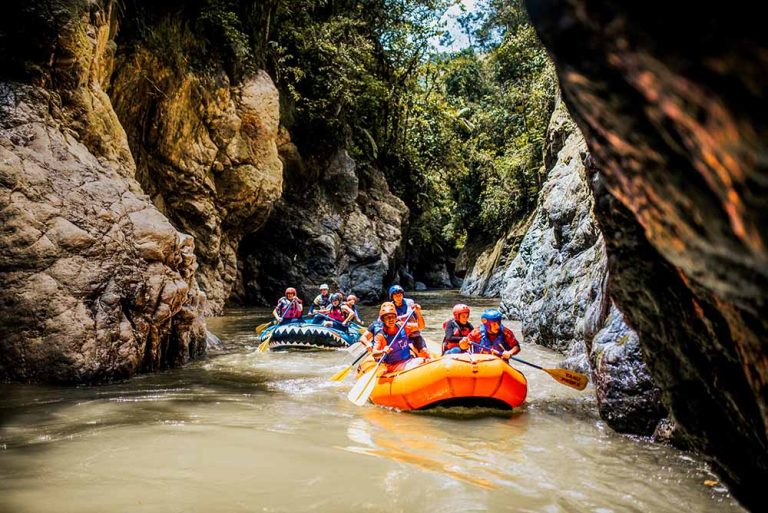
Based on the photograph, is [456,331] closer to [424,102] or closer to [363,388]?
[363,388]

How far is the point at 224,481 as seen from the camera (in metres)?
3.96

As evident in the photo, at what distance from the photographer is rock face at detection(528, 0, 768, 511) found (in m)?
1.29

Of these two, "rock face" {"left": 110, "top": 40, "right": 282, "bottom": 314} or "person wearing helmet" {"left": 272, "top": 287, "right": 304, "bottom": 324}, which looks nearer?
"person wearing helmet" {"left": 272, "top": 287, "right": 304, "bottom": 324}

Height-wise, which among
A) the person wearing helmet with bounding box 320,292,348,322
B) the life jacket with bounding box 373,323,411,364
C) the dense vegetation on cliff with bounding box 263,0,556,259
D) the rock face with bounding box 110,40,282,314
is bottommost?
the life jacket with bounding box 373,323,411,364

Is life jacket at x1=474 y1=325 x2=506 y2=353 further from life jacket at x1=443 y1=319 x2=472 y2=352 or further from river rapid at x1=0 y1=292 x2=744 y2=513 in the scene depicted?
river rapid at x1=0 y1=292 x2=744 y2=513

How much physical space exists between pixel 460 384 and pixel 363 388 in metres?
1.07

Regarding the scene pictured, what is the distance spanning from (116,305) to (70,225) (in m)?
1.09

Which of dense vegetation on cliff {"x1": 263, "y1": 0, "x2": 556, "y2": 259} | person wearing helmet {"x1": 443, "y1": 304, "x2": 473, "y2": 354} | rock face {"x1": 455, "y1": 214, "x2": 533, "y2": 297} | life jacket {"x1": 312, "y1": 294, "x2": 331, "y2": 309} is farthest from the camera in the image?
rock face {"x1": 455, "y1": 214, "x2": 533, "y2": 297}

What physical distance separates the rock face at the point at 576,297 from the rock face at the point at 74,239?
5573mm

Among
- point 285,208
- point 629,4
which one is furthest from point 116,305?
point 285,208

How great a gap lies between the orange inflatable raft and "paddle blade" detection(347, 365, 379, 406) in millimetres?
275

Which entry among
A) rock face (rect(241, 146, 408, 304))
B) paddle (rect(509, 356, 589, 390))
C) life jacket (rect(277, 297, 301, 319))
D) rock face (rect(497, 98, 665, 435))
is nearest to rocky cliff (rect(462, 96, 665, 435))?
rock face (rect(497, 98, 665, 435))

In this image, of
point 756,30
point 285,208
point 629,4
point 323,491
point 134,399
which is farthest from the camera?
point 285,208

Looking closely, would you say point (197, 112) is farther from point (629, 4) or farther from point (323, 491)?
point (629, 4)
